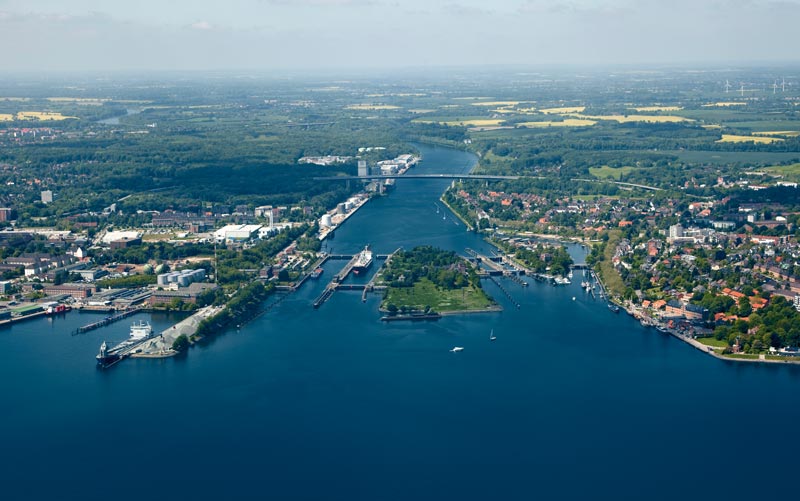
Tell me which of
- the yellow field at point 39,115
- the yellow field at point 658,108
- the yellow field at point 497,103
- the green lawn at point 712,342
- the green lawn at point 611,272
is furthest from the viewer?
the yellow field at point 497,103

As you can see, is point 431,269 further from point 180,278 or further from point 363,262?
point 180,278

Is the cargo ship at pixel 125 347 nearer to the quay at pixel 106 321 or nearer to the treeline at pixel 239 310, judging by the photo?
the quay at pixel 106 321

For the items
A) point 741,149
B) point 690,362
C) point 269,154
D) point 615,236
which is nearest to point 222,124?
point 269,154

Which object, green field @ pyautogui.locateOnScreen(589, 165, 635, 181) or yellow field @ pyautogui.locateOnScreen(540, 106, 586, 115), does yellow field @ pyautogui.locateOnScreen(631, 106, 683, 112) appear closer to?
yellow field @ pyautogui.locateOnScreen(540, 106, 586, 115)

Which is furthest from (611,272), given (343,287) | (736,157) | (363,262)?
(736,157)

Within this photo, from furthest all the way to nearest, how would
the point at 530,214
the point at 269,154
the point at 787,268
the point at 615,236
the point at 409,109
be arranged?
the point at 409,109
the point at 269,154
the point at 530,214
the point at 615,236
the point at 787,268

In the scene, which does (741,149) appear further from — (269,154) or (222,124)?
(222,124)

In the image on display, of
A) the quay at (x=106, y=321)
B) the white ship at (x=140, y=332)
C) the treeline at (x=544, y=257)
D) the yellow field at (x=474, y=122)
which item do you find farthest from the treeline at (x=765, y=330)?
the yellow field at (x=474, y=122)
